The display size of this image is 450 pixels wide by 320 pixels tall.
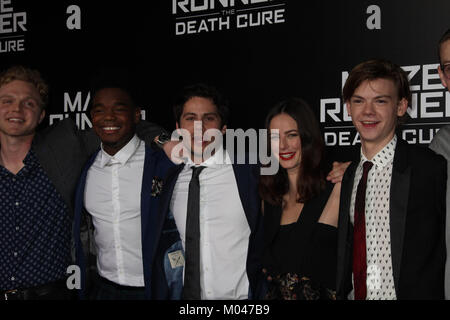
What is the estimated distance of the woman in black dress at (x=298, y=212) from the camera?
2.10 metres

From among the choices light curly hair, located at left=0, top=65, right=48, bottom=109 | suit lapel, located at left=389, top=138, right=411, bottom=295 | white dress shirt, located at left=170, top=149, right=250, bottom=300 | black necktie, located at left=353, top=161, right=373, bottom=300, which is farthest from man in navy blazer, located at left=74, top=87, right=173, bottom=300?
suit lapel, located at left=389, top=138, right=411, bottom=295

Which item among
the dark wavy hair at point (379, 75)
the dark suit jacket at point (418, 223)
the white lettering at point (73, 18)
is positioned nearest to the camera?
the dark suit jacket at point (418, 223)

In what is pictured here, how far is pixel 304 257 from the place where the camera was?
211 centimetres

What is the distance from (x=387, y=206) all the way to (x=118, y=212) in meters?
1.45

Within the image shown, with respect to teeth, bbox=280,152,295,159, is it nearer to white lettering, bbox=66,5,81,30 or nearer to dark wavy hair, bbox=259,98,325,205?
dark wavy hair, bbox=259,98,325,205

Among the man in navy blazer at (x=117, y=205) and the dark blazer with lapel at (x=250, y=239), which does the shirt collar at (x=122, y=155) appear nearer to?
the man in navy blazer at (x=117, y=205)

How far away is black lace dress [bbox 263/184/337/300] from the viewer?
209cm

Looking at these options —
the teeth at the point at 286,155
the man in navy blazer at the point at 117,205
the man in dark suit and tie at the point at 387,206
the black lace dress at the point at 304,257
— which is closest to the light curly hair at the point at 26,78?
the man in navy blazer at the point at 117,205

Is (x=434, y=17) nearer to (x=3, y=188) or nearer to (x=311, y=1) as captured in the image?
(x=311, y=1)

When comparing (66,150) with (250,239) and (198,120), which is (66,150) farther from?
(250,239)

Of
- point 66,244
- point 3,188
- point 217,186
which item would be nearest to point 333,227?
point 217,186

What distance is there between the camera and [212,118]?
101 inches

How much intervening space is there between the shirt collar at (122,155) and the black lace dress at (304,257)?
0.97m
